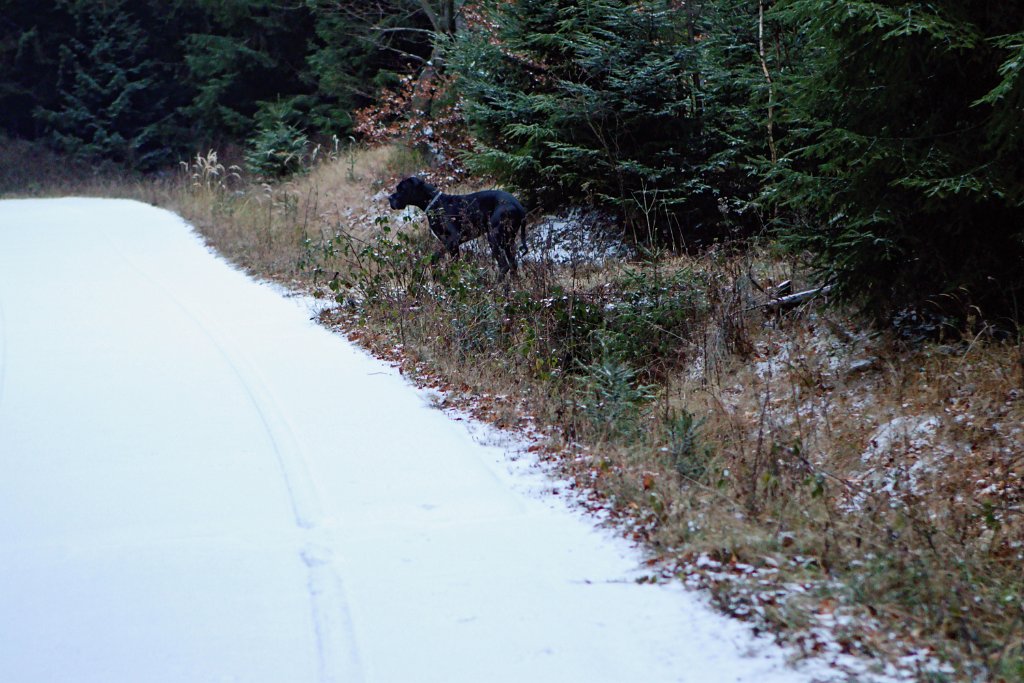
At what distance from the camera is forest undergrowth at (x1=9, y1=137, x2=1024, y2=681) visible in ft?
13.1

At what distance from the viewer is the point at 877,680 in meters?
3.40

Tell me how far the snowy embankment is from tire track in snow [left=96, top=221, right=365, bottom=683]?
0.05 ft

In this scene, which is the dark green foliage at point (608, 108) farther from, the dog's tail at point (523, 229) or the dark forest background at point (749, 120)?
the dog's tail at point (523, 229)

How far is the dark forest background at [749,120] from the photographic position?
683 cm

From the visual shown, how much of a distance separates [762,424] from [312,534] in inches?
111

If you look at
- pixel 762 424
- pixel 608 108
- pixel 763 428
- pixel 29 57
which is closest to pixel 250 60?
pixel 29 57

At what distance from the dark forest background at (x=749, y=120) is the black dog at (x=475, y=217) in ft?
5.67

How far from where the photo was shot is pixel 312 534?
5.13 m

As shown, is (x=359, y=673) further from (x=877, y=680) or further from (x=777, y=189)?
(x=777, y=189)

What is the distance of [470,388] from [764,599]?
420 cm

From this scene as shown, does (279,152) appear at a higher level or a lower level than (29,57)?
lower

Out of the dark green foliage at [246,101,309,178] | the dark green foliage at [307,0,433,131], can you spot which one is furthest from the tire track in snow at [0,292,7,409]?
the dark green foliage at [307,0,433,131]

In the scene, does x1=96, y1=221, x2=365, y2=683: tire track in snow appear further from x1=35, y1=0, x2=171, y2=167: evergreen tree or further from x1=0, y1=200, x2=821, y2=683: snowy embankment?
x1=35, y1=0, x2=171, y2=167: evergreen tree

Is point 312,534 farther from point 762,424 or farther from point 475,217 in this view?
point 475,217
